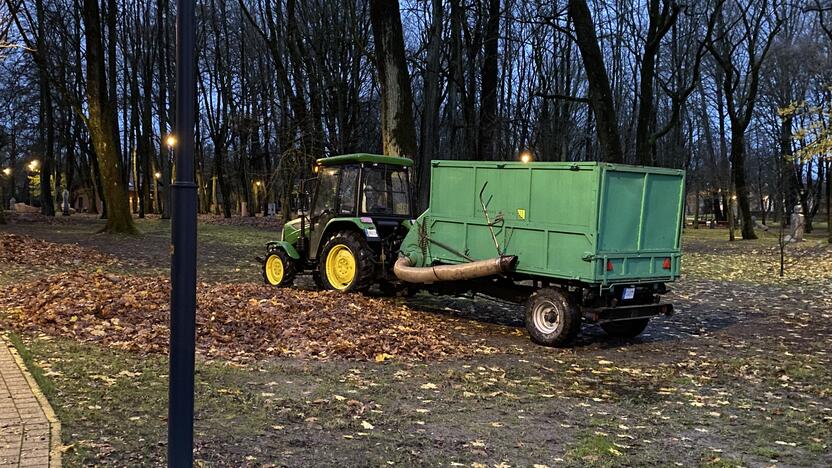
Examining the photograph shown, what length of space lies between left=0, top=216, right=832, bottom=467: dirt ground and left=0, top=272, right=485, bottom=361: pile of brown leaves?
399mm

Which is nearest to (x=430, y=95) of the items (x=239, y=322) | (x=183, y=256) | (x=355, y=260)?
(x=355, y=260)

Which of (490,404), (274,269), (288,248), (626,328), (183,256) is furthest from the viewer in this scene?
(274,269)

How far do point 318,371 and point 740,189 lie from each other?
3198 centimetres

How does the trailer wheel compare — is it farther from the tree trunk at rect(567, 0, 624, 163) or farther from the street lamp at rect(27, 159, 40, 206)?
the street lamp at rect(27, 159, 40, 206)

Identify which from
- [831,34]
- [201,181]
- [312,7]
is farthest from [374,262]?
[201,181]

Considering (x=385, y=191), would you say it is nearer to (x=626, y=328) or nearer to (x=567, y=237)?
(x=567, y=237)

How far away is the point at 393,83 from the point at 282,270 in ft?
17.9

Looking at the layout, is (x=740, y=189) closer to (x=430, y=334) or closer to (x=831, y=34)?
(x=831, y=34)

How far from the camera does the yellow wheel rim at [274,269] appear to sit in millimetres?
14117

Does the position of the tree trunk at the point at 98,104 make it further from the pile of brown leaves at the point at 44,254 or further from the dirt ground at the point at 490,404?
the dirt ground at the point at 490,404

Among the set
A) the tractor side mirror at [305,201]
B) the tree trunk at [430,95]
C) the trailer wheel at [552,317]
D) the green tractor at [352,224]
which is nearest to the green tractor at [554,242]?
the trailer wheel at [552,317]

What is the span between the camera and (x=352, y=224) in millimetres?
12992

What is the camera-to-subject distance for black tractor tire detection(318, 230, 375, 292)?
12.4 m

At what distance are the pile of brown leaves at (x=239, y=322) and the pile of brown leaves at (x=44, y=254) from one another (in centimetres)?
494
